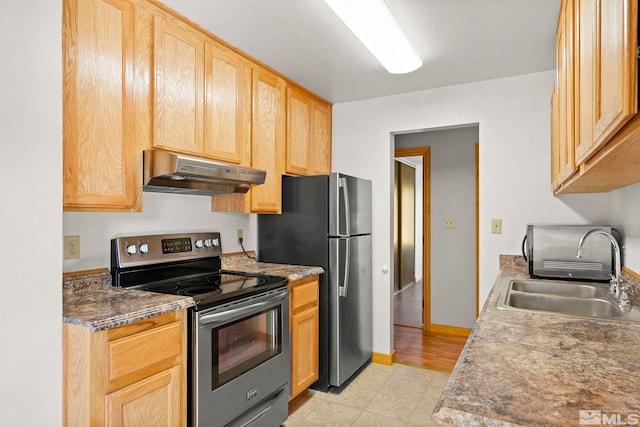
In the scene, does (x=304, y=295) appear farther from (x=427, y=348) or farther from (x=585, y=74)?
(x=585, y=74)

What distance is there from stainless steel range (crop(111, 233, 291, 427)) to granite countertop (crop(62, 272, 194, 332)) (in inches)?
4.1

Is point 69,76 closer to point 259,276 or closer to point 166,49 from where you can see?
point 166,49

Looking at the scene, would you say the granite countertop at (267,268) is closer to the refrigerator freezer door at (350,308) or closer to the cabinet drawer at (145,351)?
the refrigerator freezer door at (350,308)

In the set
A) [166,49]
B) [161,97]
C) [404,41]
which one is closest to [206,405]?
[161,97]

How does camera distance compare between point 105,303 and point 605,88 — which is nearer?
point 605,88

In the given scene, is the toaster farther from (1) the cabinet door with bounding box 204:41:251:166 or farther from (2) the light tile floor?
(1) the cabinet door with bounding box 204:41:251:166

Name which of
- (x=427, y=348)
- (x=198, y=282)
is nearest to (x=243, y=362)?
(x=198, y=282)

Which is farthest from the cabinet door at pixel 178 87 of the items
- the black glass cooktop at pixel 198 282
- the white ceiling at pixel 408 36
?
the black glass cooktop at pixel 198 282

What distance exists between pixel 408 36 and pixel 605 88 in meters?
1.58

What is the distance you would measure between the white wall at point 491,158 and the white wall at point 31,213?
7.99 feet

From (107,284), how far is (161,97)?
3.25 feet

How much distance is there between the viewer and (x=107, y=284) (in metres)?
2.00

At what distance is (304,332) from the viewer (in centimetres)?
264

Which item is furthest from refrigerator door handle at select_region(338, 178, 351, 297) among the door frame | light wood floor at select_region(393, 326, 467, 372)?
the door frame
